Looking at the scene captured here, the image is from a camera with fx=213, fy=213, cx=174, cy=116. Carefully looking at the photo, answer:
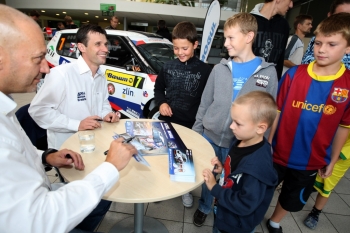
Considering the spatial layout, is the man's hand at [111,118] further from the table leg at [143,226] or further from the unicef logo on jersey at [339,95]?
the unicef logo on jersey at [339,95]

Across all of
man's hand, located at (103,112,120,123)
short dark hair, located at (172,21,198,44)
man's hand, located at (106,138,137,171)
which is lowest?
man's hand, located at (103,112,120,123)

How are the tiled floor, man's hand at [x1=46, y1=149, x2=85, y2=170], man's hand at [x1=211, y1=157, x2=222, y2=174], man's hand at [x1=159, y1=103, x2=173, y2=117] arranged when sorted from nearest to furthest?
man's hand at [x1=46, y1=149, x2=85, y2=170]
man's hand at [x1=211, y1=157, x2=222, y2=174]
the tiled floor
man's hand at [x1=159, y1=103, x2=173, y2=117]

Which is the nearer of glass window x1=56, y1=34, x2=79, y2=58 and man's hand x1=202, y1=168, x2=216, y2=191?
man's hand x1=202, y1=168, x2=216, y2=191

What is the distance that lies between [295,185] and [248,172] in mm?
837

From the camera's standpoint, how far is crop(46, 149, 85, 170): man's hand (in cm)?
105

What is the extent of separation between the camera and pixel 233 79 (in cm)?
148

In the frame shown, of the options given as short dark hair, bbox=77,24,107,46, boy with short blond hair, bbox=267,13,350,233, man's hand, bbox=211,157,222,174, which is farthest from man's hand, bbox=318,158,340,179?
short dark hair, bbox=77,24,107,46

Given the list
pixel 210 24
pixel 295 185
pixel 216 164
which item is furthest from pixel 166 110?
pixel 210 24

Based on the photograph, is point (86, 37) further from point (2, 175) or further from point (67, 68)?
point (2, 175)

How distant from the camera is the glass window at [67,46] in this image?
3726 mm

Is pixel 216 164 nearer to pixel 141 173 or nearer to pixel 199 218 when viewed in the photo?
pixel 141 173

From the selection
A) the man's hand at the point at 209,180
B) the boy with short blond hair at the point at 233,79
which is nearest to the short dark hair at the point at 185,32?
the boy with short blond hair at the point at 233,79

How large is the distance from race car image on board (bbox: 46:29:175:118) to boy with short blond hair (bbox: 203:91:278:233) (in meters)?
1.94

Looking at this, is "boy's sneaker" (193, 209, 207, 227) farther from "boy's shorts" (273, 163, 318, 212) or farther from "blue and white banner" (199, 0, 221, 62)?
"blue and white banner" (199, 0, 221, 62)
